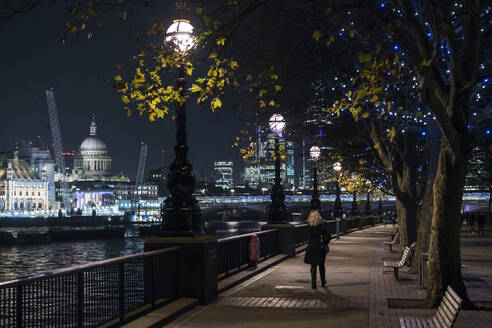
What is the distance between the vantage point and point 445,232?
1383 cm

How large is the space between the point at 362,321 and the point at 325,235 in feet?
18.0

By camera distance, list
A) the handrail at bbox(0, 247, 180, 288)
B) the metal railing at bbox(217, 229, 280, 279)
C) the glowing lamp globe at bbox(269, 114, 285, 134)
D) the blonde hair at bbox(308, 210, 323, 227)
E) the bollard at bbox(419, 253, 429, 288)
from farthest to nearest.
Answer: the glowing lamp globe at bbox(269, 114, 285, 134)
the metal railing at bbox(217, 229, 280, 279)
the blonde hair at bbox(308, 210, 323, 227)
the bollard at bbox(419, 253, 429, 288)
the handrail at bbox(0, 247, 180, 288)

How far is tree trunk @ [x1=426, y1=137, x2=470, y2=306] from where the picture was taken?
44.8 feet

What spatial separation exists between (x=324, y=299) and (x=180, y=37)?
6.24 metres

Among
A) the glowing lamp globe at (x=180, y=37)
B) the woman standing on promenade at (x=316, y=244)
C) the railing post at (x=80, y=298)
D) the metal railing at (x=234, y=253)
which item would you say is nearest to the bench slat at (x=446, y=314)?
the railing post at (x=80, y=298)

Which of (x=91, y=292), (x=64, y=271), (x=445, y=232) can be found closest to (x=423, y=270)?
(x=445, y=232)

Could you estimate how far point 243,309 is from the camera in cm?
1418

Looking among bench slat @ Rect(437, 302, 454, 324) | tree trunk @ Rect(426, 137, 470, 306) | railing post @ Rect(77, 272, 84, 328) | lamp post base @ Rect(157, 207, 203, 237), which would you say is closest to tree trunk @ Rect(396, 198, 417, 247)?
tree trunk @ Rect(426, 137, 470, 306)

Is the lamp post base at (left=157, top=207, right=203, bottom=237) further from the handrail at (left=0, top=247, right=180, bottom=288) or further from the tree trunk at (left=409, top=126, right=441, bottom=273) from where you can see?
the tree trunk at (left=409, top=126, right=441, bottom=273)

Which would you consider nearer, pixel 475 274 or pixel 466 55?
pixel 466 55

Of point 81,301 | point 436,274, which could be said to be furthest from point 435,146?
point 81,301

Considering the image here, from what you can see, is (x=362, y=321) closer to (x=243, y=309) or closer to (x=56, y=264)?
(x=243, y=309)

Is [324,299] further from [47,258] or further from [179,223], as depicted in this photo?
[47,258]

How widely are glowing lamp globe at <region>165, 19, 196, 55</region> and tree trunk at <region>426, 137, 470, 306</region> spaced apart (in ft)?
16.9
